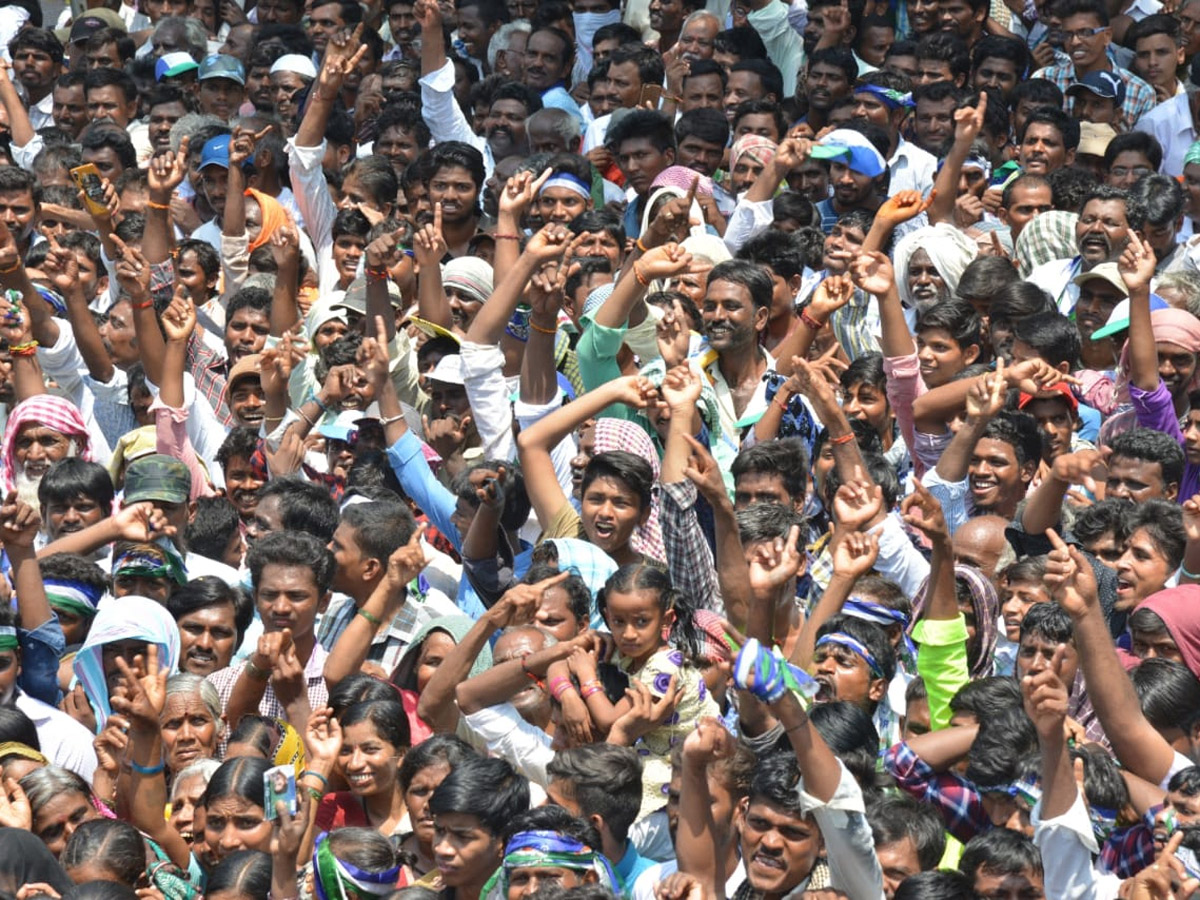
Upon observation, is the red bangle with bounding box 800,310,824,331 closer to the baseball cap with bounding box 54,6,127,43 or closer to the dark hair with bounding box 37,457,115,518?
the dark hair with bounding box 37,457,115,518

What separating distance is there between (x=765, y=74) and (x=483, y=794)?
620 cm

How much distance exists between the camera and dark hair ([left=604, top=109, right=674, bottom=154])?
1049cm

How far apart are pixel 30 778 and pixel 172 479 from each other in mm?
2106

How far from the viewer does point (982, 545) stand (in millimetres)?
7289

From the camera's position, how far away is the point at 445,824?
19.2 ft

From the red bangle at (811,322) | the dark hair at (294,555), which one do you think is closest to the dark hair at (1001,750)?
the dark hair at (294,555)

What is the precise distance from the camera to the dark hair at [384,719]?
21.2ft

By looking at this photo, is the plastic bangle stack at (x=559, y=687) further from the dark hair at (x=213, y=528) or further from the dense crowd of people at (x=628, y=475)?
the dark hair at (x=213, y=528)

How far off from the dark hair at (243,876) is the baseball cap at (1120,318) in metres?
3.89

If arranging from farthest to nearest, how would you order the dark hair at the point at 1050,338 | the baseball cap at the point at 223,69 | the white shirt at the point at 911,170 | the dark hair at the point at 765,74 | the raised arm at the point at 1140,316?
1. the baseball cap at the point at 223,69
2. the dark hair at the point at 765,74
3. the white shirt at the point at 911,170
4. the dark hair at the point at 1050,338
5. the raised arm at the point at 1140,316

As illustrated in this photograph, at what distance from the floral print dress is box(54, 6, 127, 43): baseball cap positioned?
8.16 metres

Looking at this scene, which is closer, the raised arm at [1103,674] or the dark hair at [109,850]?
the raised arm at [1103,674]

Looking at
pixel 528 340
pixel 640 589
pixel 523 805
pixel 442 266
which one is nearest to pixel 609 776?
pixel 523 805

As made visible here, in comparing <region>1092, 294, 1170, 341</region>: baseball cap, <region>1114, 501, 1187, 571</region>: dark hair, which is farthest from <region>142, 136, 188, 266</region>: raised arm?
<region>1114, 501, 1187, 571</region>: dark hair
